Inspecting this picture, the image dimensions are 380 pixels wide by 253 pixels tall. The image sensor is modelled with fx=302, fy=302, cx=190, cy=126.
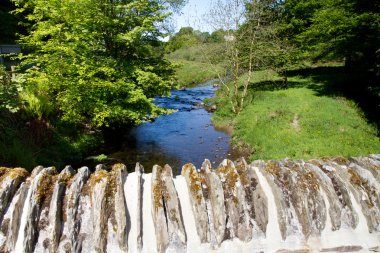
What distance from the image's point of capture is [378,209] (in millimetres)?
3936

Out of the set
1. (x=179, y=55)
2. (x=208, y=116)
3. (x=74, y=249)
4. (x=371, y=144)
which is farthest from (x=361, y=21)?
(x=179, y=55)

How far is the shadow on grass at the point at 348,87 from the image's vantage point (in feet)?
67.9

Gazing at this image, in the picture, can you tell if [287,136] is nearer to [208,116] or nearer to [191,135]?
[191,135]

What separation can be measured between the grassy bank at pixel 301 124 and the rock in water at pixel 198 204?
37.4 ft

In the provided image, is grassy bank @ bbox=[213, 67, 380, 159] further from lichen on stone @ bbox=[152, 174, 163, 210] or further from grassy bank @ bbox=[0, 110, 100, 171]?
lichen on stone @ bbox=[152, 174, 163, 210]

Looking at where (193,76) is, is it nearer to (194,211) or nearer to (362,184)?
(362,184)

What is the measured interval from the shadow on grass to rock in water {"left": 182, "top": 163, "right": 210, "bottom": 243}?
17074 millimetres

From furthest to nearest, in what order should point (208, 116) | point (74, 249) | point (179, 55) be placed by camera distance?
point (179, 55) < point (208, 116) < point (74, 249)

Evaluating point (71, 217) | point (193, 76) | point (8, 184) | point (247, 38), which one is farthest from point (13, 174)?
point (193, 76)

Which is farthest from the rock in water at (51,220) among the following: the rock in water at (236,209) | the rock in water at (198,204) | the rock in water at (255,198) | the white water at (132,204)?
the rock in water at (255,198)

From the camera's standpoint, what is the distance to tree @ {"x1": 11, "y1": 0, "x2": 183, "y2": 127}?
1344cm

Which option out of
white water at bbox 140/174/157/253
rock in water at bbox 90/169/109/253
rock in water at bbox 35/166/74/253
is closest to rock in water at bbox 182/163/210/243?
white water at bbox 140/174/157/253

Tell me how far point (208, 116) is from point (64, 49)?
1402 cm

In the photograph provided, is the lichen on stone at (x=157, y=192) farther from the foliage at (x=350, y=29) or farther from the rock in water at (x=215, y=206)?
the foliage at (x=350, y=29)
